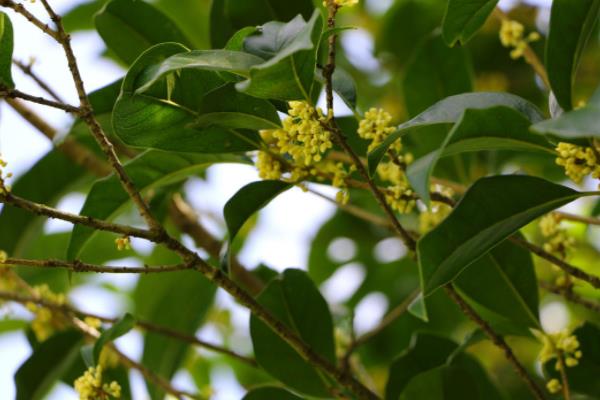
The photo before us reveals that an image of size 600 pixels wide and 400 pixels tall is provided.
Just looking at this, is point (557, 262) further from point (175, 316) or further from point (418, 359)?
point (175, 316)

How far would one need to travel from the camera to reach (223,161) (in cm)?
131

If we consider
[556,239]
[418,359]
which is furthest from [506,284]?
[418,359]

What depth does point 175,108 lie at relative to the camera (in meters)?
1.06

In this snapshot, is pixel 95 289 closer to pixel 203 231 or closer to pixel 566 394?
pixel 203 231

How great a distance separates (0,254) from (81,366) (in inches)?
27.9

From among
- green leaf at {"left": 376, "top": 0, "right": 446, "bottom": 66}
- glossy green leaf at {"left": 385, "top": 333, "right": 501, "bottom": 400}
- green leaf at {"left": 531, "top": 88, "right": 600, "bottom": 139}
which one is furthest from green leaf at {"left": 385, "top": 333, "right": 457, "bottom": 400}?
green leaf at {"left": 376, "top": 0, "right": 446, "bottom": 66}

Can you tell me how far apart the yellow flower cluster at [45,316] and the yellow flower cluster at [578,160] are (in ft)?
3.16

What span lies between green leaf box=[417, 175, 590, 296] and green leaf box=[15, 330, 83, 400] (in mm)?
864

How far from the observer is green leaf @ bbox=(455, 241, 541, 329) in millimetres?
1286

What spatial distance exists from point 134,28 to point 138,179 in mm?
282

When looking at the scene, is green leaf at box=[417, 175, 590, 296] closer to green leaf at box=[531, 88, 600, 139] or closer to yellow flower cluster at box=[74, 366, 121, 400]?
green leaf at box=[531, 88, 600, 139]

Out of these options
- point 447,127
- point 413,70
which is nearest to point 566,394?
point 447,127

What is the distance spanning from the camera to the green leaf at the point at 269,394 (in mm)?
1366

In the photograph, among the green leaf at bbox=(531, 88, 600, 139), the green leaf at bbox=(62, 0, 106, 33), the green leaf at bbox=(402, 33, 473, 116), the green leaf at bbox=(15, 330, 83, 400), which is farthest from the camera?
the green leaf at bbox=(62, 0, 106, 33)
